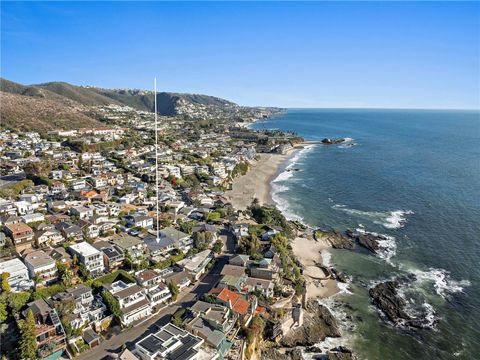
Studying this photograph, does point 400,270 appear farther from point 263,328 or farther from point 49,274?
point 49,274

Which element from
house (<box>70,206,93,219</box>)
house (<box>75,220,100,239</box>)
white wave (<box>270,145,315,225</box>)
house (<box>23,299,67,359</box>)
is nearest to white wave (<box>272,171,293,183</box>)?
white wave (<box>270,145,315,225</box>)

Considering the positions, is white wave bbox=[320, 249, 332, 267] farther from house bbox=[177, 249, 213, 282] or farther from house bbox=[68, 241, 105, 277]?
house bbox=[68, 241, 105, 277]

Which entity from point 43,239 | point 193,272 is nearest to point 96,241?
point 43,239

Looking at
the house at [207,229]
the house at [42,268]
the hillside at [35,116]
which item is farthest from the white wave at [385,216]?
the hillside at [35,116]

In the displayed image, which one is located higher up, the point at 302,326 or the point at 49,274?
the point at 49,274

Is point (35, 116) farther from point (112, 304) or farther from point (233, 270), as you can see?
point (233, 270)

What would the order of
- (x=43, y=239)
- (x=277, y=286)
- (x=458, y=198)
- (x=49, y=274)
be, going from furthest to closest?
(x=458, y=198) → (x=43, y=239) → (x=277, y=286) → (x=49, y=274)

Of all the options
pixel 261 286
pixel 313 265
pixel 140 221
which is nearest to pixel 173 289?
pixel 261 286
